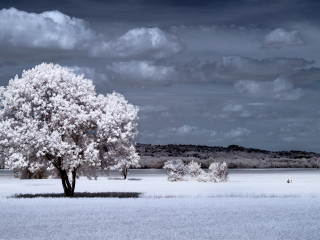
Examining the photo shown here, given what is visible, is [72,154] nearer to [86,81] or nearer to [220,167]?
[86,81]

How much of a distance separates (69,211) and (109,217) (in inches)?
157

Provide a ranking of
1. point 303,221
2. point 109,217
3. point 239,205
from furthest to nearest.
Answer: point 239,205, point 109,217, point 303,221

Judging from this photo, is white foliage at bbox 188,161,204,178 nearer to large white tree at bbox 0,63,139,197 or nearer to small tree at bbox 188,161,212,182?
small tree at bbox 188,161,212,182

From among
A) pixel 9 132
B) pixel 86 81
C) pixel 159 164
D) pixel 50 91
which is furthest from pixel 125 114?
pixel 159 164

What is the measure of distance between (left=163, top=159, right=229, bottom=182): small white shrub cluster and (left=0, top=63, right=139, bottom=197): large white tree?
108 ft

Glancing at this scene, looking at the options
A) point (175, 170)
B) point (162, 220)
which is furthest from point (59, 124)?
point (175, 170)

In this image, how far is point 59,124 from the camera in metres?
35.5

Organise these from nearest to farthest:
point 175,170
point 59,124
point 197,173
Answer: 1. point 59,124
2. point 175,170
3. point 197,173

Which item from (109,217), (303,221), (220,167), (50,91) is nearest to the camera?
(303,221)

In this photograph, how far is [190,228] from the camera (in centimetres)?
2025

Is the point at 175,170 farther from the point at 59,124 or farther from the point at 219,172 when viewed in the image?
the point at 59,124

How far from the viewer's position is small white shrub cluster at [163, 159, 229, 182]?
68.9 meters

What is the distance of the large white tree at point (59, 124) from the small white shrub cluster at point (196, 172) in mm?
32882

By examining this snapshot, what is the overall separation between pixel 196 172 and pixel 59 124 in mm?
42030
